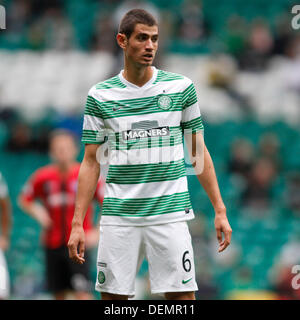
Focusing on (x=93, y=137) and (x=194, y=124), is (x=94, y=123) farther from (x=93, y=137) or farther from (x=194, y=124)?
(x=194, y=124)

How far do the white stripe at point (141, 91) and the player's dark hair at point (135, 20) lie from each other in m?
0.32

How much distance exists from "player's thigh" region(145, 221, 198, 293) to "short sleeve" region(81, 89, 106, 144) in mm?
634

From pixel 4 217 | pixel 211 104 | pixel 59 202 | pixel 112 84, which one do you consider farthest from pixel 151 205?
pixel 211 104

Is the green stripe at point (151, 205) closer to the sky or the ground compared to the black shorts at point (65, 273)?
closer to the sky

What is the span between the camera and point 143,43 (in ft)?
14.3

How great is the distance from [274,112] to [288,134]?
1.48ft

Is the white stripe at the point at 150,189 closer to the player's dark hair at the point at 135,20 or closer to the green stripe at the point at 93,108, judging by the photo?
the green stripe at the point at 93,108

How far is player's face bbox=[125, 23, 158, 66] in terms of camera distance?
14.2 feet

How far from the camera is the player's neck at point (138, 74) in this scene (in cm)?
443

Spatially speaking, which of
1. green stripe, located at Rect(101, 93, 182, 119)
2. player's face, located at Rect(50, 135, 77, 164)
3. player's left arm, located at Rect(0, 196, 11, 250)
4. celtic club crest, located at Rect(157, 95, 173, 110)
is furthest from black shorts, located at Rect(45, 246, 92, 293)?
celtic club crest, located at Rect(157, 95, 173, 110)

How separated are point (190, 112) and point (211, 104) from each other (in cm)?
726

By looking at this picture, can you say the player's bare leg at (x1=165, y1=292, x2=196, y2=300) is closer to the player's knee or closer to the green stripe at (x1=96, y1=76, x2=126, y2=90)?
the player's knee

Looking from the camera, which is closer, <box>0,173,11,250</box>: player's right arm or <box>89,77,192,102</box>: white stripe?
<box>89,77,192,102</box>: white stripe

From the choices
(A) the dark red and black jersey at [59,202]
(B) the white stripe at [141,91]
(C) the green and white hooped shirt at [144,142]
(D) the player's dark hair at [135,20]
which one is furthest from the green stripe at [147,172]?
(A) the dark red and black jersey at [59,202]
